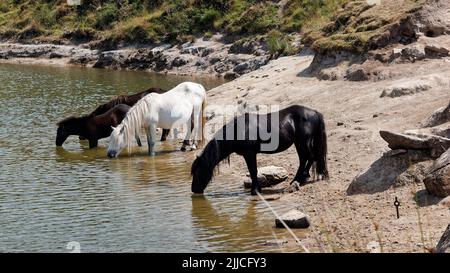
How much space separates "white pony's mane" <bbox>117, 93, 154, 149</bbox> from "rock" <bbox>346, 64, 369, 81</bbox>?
598 centimetres

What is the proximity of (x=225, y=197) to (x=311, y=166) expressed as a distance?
1.85 metres

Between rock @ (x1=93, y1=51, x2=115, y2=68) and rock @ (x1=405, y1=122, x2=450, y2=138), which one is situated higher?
rock @ (x1=93, y1=51, x2=115, y2=68)

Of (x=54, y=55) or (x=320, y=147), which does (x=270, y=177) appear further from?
(x=54, y=55)

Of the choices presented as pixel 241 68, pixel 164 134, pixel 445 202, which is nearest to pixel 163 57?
pixel 241 68

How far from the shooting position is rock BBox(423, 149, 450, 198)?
11.6 m

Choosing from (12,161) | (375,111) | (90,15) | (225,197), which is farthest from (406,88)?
(90,15)

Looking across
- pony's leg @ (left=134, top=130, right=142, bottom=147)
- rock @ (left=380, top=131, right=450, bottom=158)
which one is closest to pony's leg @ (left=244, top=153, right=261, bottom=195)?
rock @ (left=380, top=131, right=450, bottom=158)

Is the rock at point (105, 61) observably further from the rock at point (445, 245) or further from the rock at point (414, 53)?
the rock at point (445, 245)

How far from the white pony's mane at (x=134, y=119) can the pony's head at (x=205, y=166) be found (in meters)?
4.32

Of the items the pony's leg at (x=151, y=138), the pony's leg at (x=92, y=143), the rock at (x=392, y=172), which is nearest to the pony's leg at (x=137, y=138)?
the pony's leg at (x=151, y=138)

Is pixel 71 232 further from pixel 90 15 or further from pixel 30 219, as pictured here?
pixel 90 15

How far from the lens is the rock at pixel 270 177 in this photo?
15078 mm

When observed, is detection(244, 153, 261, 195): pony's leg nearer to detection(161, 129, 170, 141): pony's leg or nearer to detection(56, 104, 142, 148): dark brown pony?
detection(56, 104, 142, 148): dark brown pony

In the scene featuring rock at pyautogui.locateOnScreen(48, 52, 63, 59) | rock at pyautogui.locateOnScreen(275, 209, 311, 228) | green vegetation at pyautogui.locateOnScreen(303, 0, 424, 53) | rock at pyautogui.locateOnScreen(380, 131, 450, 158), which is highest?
green vegetation at pyautogui.locateOnScreen(303, 0, 424, 53)
